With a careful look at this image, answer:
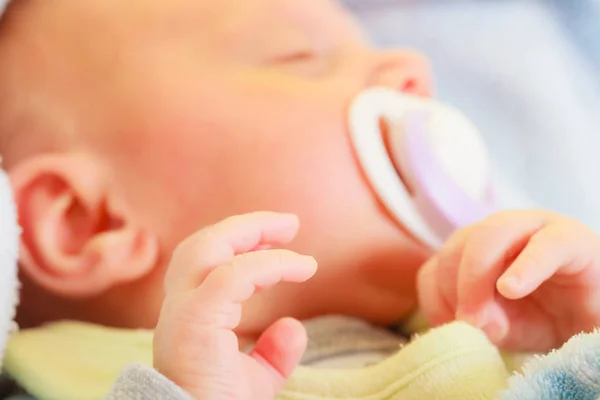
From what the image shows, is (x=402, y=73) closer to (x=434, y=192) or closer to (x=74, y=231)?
(x=434, y=192)

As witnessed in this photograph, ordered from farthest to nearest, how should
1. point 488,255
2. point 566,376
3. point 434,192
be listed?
point 434,192, point 488,255, point 566,376

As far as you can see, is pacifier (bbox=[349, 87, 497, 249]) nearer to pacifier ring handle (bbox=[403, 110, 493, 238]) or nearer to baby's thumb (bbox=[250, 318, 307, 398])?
pacifier ring handle (bbox=[403, 110, 493, 238])

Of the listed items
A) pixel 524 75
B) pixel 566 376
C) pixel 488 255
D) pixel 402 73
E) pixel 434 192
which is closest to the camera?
pixel 566 376

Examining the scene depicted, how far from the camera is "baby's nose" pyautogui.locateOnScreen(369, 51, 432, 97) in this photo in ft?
2.78

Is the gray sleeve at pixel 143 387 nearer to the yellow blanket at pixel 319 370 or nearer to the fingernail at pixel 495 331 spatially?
the yellow blanket at pixel 319 370

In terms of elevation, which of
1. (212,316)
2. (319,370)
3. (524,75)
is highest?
(524,75)

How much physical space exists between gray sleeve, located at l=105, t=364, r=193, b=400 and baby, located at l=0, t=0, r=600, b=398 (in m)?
0.16

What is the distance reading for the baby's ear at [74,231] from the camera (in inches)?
28.9

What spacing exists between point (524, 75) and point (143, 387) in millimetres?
843

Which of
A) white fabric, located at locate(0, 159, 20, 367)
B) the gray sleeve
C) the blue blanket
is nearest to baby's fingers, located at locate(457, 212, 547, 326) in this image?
the blue blanket

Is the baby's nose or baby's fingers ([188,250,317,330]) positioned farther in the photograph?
the baby's nose

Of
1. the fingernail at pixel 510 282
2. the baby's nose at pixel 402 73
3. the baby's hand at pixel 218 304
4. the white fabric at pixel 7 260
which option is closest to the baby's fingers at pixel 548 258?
the fingernail at pixel 510 282

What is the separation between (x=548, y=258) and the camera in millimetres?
560

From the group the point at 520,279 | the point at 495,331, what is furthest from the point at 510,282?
the point at 495,331
